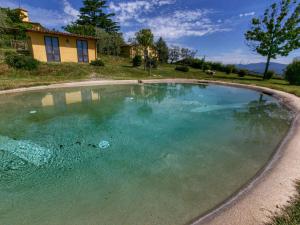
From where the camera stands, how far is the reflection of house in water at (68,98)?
9854mm

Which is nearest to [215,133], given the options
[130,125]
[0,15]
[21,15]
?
[130,125]

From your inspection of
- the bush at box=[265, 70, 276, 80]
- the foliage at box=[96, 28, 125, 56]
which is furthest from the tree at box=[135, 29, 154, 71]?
the bush at box=[265, 70, 276, 80]

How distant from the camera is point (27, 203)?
306cm

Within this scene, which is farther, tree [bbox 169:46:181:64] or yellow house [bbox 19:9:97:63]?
tree [bbox 169:46:181:64]

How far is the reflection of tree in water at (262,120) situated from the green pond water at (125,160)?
3cm

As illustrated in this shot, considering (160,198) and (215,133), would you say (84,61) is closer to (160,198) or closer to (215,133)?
(215,133)

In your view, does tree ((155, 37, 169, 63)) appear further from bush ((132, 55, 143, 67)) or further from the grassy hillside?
the grassy hillside

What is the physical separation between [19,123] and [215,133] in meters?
7.14

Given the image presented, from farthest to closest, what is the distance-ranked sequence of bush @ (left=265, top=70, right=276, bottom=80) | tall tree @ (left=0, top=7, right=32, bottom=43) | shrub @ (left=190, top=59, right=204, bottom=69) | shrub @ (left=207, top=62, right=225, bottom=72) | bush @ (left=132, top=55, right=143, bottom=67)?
shrub @ (left=190, top=59, right=204, bottom=69), shrub @ (left=207, top=62, right=225, bottom=72), bush @ (left=132, top=55, right=143, bottom=67), bush @ (left=265, top=70, right=276, bottom=80), tall tree @ (left=0, top=7, right=32, bottom=43)

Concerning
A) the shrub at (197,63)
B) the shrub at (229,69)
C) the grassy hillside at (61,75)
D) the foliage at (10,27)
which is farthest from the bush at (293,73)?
the foliage at (10,27)

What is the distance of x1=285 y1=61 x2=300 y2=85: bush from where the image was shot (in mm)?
17328

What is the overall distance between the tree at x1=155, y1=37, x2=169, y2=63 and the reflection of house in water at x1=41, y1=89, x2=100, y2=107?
2158cm

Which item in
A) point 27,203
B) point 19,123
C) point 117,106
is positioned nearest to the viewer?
point 27,203

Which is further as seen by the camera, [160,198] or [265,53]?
[265,53]
